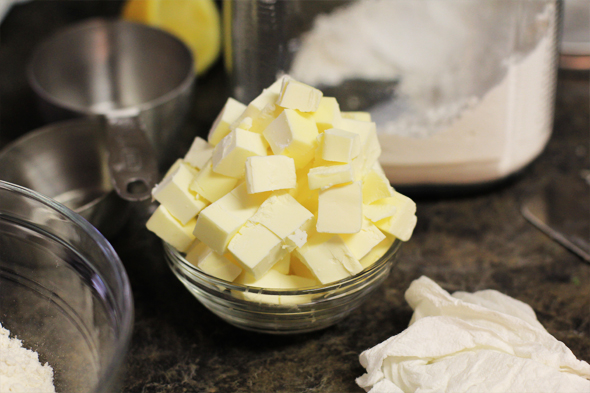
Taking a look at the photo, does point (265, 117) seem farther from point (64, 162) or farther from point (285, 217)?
point (64, 162)

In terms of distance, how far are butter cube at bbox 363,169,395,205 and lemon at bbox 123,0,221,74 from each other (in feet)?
2.39

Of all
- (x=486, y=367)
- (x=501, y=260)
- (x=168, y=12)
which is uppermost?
(x=168, y=12)

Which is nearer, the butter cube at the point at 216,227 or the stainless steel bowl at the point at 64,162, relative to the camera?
the butter cube at the point at 216,227

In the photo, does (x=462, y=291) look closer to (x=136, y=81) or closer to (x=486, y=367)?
(x=486, y=367)

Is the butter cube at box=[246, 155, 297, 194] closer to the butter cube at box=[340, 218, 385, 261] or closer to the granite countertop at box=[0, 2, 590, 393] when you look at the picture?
the butter cube at box=[340, 218, 385, 261]

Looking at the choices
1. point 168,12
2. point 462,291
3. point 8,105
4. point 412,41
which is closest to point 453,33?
point 412,41

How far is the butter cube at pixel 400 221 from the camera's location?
2.09ft

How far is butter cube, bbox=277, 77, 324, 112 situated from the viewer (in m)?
0.62

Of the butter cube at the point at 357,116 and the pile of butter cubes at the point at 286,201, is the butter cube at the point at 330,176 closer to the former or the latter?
the pile of butter cubes at the point at 286,201

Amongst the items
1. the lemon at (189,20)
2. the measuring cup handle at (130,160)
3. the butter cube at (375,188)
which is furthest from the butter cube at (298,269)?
the lemon at (189,20)

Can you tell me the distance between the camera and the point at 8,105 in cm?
120

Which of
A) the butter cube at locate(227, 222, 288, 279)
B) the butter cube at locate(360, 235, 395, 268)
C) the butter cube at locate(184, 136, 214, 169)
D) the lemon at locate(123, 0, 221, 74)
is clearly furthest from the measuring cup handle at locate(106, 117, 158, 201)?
the lemon at locate(123, 0, 221, 74)

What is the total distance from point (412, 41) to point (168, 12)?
0.61 metres

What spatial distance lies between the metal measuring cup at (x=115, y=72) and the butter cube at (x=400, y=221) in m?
0.50
